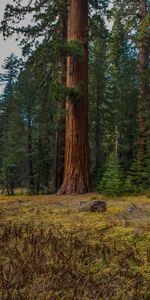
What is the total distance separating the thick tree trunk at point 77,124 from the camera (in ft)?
33.3

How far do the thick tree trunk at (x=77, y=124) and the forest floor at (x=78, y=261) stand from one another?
5138 millimetres

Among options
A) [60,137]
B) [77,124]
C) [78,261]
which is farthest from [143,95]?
[78,261]

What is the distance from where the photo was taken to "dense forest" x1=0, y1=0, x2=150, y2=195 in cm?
1027

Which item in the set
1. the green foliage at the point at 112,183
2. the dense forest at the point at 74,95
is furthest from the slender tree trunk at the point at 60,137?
the green foliage at the point at 112,183

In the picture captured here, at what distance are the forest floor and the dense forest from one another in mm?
5523

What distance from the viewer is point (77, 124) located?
33.7 feet

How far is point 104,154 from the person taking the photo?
36031 mm

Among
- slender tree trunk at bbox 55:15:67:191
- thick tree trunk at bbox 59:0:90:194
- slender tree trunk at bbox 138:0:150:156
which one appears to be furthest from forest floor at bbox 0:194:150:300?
slender tree trunk at bbox 138:0:150:156

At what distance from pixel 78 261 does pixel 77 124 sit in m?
7.49

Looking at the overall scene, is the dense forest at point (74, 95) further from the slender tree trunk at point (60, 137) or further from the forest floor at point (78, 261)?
the forest floor at point (78, 261)

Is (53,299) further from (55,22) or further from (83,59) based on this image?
(55,22)

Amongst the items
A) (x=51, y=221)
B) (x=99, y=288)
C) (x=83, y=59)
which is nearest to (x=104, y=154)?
(x=83, y=59)

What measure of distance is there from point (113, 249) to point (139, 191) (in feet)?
26.8

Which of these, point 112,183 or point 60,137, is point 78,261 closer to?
point 112,183
